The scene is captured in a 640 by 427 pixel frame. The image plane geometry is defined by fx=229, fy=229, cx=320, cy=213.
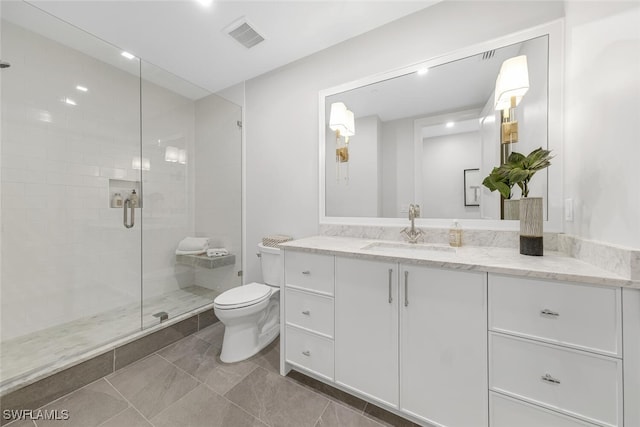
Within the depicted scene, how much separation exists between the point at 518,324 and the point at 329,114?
1.80 metres

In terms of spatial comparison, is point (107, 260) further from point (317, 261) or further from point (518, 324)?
point (518, 324)

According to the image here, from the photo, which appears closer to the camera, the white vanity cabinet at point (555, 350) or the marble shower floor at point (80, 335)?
the white vanity cabinet at point (555, 350)

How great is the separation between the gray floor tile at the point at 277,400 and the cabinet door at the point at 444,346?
0.50 m

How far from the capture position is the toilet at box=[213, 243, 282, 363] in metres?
1.61

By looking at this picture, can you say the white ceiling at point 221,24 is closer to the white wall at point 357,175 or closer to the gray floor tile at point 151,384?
the white wall at point 357,175

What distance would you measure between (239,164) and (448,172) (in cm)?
206

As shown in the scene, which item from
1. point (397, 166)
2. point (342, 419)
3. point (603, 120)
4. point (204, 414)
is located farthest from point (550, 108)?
point (204, 414)

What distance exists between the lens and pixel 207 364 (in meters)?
1.61

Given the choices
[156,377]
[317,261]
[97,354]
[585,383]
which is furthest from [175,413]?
[585,383]

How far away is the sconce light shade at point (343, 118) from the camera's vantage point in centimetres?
186

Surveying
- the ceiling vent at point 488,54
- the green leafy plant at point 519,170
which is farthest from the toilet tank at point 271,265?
the ceiling vent at point 488,54

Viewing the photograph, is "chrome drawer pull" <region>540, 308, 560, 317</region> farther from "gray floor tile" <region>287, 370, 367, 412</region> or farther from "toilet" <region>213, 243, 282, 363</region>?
"toilet" <region>213, 243, 282, 363</region>

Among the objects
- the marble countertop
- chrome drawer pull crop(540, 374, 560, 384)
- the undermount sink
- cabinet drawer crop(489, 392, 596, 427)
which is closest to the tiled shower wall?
the marble countertop

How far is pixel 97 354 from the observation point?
1467 mm
